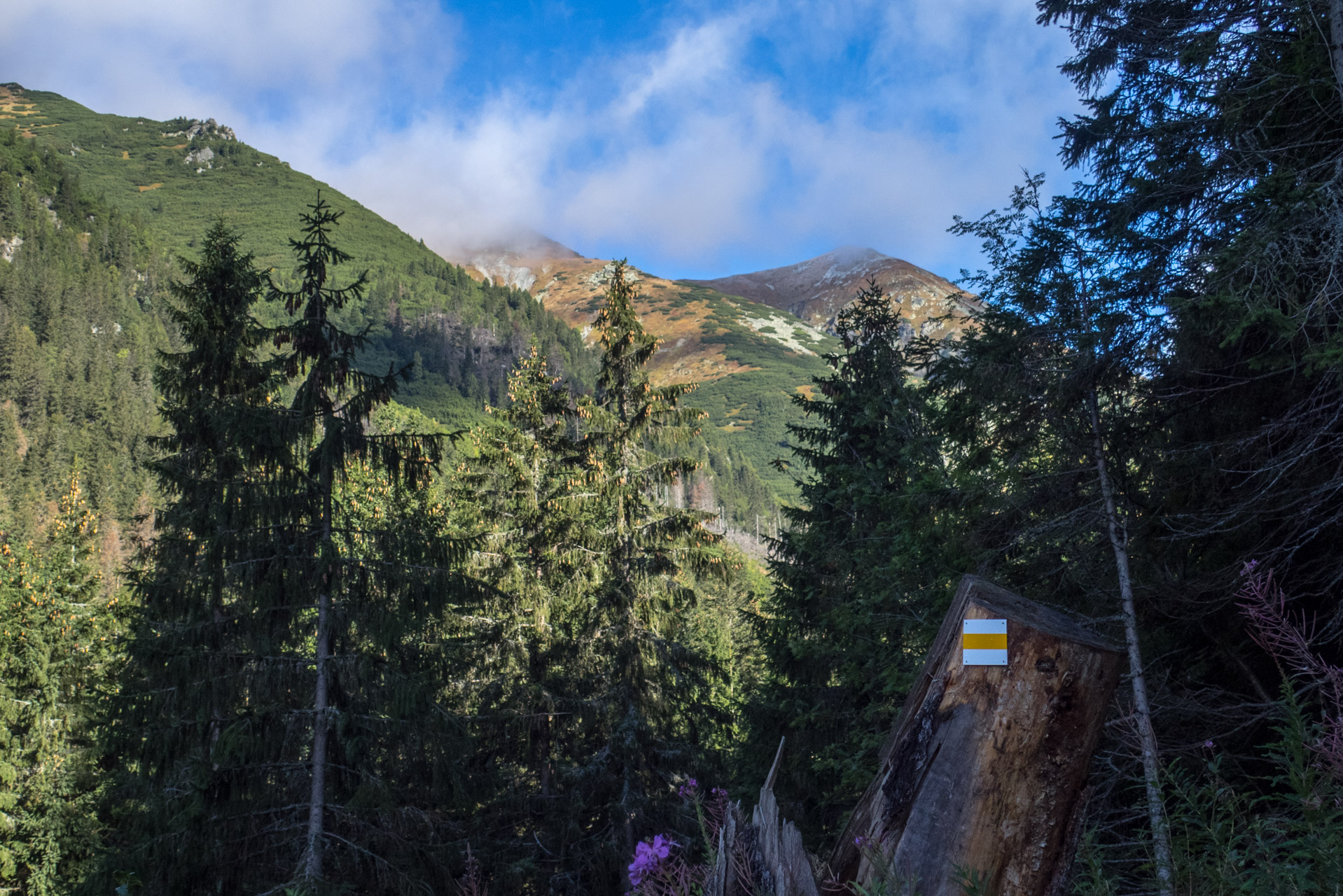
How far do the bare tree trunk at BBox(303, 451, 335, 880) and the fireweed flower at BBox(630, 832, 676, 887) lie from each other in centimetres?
636

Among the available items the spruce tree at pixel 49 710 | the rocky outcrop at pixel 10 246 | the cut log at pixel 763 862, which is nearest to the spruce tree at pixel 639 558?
the cut log at pixel 763 862

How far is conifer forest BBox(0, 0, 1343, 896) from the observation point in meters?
4.48

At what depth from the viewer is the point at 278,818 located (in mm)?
7812

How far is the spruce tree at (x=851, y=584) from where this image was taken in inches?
373

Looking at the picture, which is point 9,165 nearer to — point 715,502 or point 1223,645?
point 715,502

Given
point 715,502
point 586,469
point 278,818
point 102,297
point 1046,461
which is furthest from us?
point 715,502

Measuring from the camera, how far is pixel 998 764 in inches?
104

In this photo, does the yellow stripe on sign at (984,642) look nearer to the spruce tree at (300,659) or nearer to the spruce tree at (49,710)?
the spruce tree at (300,659)

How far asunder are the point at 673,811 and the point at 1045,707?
10.8 metres

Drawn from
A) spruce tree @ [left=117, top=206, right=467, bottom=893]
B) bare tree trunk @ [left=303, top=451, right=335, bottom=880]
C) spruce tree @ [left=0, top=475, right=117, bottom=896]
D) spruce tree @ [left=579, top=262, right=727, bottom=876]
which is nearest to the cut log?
spruce tree @ [left=117, top=206, right=467, bottom=893]

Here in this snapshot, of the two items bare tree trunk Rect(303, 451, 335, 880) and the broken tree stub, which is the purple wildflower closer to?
the broken tree stub

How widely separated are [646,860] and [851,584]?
1014 cm

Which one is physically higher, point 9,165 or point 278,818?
point 9,165

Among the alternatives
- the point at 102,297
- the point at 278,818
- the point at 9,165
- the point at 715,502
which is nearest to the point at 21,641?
Result: the point at 278,818
